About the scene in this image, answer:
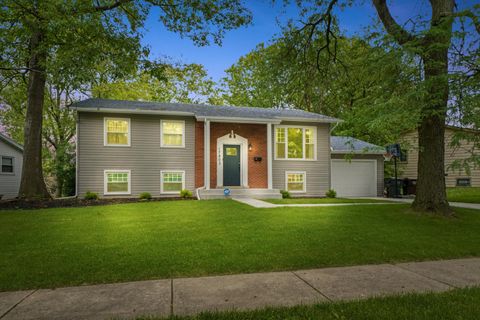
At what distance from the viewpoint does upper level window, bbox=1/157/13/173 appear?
18823 millimetres

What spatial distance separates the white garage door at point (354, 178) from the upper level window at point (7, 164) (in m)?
21.0

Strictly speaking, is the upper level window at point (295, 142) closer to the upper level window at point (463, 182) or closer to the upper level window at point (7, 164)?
the upper level window at point (463, 182)

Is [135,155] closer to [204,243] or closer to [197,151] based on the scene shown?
[197,151]

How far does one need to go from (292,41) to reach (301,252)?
8.49m

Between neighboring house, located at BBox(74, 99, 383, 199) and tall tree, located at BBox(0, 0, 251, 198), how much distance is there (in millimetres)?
1900

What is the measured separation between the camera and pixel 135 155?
1409 cm

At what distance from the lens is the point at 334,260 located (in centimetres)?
448

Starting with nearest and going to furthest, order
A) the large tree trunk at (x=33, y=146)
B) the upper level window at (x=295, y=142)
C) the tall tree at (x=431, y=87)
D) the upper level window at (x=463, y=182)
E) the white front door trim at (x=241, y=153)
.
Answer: the tall tree at (x=431, y=87), the large tree trunk at (x=33, y=146), the white front door trim at (x=241, y=153), the upper level window at (x=295, y=142), the upper level window at (x=463, y=182)

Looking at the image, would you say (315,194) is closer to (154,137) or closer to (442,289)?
(154,137)

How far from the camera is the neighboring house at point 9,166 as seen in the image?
732 inches

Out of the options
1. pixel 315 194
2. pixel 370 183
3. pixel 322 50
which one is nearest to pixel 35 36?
pixel 322 50

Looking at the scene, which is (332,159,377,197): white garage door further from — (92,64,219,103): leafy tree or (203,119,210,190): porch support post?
(92,64,219,103): leafy tree

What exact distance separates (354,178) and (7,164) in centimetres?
2242

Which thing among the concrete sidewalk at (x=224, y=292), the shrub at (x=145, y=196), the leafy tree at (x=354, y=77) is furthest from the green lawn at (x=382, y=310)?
the shrub at (x=145, y=196)
